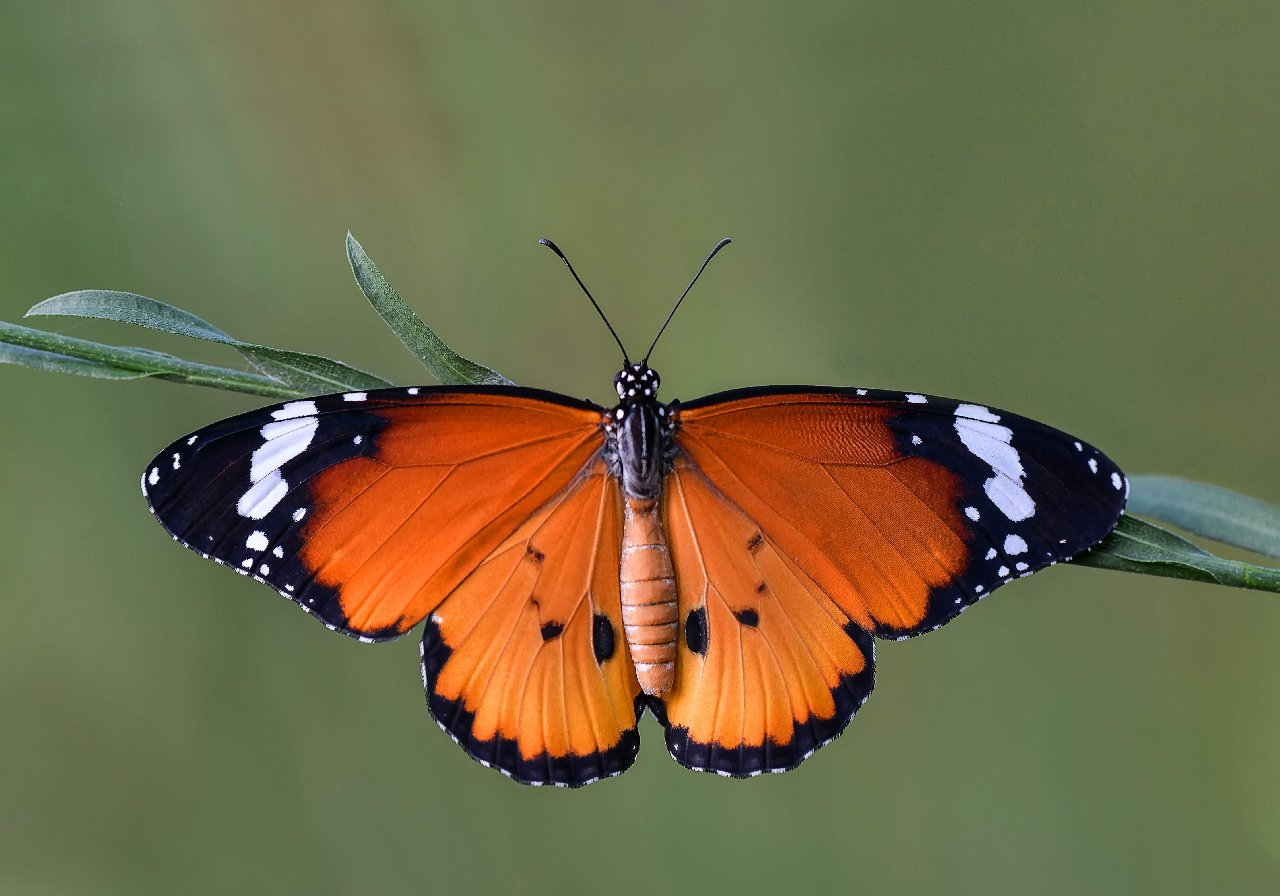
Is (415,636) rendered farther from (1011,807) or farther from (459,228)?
(1011,807)

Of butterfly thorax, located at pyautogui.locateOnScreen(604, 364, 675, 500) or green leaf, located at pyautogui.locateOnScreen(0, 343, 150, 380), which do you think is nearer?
green leaf, located at pyautogui.locateOnScreen(0, 343, 150, 380)

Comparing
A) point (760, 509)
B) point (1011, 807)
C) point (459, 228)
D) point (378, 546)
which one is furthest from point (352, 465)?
point (1011, 807)

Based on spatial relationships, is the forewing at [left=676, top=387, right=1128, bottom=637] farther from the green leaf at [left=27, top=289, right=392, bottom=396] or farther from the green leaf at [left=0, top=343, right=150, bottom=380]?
the green leaf at [left=0, top=343, right=150, bottom=380]

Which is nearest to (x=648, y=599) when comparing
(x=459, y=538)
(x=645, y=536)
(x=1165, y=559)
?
(x=645, y=536)

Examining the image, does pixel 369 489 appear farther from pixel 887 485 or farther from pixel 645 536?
pixel 887 485

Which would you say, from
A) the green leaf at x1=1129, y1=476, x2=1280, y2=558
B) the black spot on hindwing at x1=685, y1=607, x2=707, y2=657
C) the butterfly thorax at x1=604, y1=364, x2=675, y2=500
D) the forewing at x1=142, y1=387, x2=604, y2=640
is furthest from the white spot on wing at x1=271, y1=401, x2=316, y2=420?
the green leaf at x1=1129, y1=476, x2=1280, y2=558

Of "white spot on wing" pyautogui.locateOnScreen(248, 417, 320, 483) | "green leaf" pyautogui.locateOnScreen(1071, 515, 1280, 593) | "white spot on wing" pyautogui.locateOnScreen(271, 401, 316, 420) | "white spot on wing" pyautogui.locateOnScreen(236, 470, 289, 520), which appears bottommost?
"green leaf" pyautogui.locateOnScreen(1071, 515, 1280, 593)
